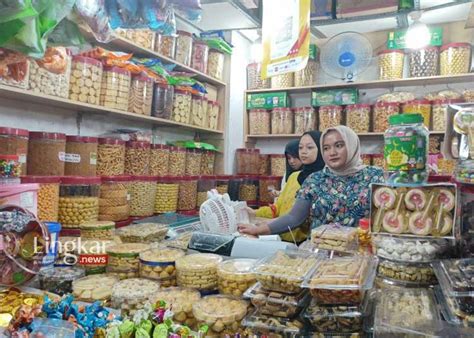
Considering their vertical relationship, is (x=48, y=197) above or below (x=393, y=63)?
below

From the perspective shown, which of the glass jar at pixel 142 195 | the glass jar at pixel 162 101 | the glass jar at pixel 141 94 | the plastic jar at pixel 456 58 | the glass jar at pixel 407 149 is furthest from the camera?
the plastic jar at pixel 456 58

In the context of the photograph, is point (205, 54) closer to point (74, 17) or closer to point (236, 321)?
point (74, 17)

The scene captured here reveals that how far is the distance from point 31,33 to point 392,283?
1.00 m

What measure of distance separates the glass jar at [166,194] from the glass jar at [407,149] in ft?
6.04

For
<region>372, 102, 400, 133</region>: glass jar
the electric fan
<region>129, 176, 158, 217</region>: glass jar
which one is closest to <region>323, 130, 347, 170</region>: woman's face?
<region>129, 176, 158, 217</region>: glass jar

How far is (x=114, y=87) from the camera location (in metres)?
2.35

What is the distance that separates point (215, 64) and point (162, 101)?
1.03 m

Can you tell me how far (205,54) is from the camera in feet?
11.3

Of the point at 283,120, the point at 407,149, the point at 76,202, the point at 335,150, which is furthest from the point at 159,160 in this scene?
the point at 407,149

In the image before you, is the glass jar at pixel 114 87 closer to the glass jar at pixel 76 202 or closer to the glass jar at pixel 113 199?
the glass jar at pixel 113 199

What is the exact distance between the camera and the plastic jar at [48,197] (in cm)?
168

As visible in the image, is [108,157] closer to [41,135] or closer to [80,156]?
[80,156]

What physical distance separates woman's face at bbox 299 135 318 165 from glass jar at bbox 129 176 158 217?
97 cm

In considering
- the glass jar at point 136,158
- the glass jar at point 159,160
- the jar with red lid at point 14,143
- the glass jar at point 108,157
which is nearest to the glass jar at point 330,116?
the glass jar at point 159,160
